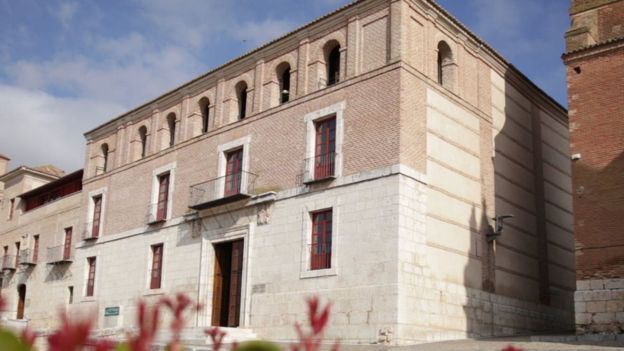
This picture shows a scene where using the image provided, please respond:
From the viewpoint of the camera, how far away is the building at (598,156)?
1588cm

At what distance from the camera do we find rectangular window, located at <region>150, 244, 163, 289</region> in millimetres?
23812

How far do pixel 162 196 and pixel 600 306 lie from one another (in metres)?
14.4

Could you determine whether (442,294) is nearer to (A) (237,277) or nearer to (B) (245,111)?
(A) (237,277)

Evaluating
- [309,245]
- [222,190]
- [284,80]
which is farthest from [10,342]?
[284,80]

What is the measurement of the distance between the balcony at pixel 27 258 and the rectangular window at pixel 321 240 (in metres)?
17.9

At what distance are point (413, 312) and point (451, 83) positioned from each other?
21.7 feet

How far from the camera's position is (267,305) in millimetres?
19266

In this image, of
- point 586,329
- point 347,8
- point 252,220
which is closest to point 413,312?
point 586,329

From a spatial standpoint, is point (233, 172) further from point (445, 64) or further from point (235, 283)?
point (445, 64)

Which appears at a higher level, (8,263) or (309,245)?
(8,263)

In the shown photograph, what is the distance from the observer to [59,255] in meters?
30.2

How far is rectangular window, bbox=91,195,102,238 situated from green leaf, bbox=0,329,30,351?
27.2 metres

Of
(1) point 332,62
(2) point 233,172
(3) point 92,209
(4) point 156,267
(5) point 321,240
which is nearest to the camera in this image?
(5) point 321,240

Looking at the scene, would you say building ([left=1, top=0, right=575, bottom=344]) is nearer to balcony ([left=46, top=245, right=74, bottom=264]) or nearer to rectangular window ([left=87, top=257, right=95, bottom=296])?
rectangular window ([left=87, top=257, right=95, bottom=296])
